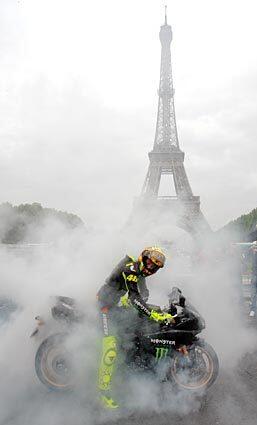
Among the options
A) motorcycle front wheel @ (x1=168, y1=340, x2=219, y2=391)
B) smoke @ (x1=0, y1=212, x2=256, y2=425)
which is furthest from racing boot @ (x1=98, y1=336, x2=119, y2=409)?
motorcycle front wheel @ (x1=168, y1=340, x2=219, y2=391)

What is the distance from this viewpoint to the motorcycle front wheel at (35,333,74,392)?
519cm

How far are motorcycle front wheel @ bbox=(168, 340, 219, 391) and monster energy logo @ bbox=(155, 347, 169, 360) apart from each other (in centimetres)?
16

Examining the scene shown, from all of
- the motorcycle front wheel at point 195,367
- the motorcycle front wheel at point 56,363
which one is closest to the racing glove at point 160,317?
the motorcycle front wheel at point 195,367

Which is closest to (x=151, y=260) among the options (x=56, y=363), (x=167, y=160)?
(x=56, y=363)

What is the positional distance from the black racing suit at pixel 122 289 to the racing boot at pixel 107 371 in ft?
0.66

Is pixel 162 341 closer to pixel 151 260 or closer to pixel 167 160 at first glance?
pixel 151 260

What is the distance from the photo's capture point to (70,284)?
7016 millimetres

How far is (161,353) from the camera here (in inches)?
204

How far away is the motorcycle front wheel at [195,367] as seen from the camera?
525 cm

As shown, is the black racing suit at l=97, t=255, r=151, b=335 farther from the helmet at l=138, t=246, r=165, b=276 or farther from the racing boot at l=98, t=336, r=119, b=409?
the racing boot at l=98, t=336, r=119, b=409

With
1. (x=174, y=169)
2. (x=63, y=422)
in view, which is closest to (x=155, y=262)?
(x=63, y=422)

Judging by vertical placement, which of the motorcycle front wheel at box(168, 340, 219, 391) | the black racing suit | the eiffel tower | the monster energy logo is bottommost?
the motorcycle front wheel at box(168, 340, 219, 391)

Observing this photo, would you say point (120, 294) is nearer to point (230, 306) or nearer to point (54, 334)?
point (54, 334)

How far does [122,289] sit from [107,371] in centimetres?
101
